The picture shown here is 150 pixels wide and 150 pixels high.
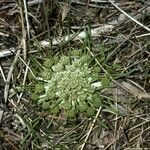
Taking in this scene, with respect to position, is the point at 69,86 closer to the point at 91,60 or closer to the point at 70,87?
the point at 70,87

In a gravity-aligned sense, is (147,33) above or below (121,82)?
above

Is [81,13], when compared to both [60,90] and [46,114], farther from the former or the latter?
[46,114]

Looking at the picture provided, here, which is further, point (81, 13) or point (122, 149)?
point (81, 13)

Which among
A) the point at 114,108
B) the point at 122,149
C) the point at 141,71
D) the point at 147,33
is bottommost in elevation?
the point at 122,149

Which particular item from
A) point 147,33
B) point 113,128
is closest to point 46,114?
point 113,128

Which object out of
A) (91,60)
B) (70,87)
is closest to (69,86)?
(70,87)
